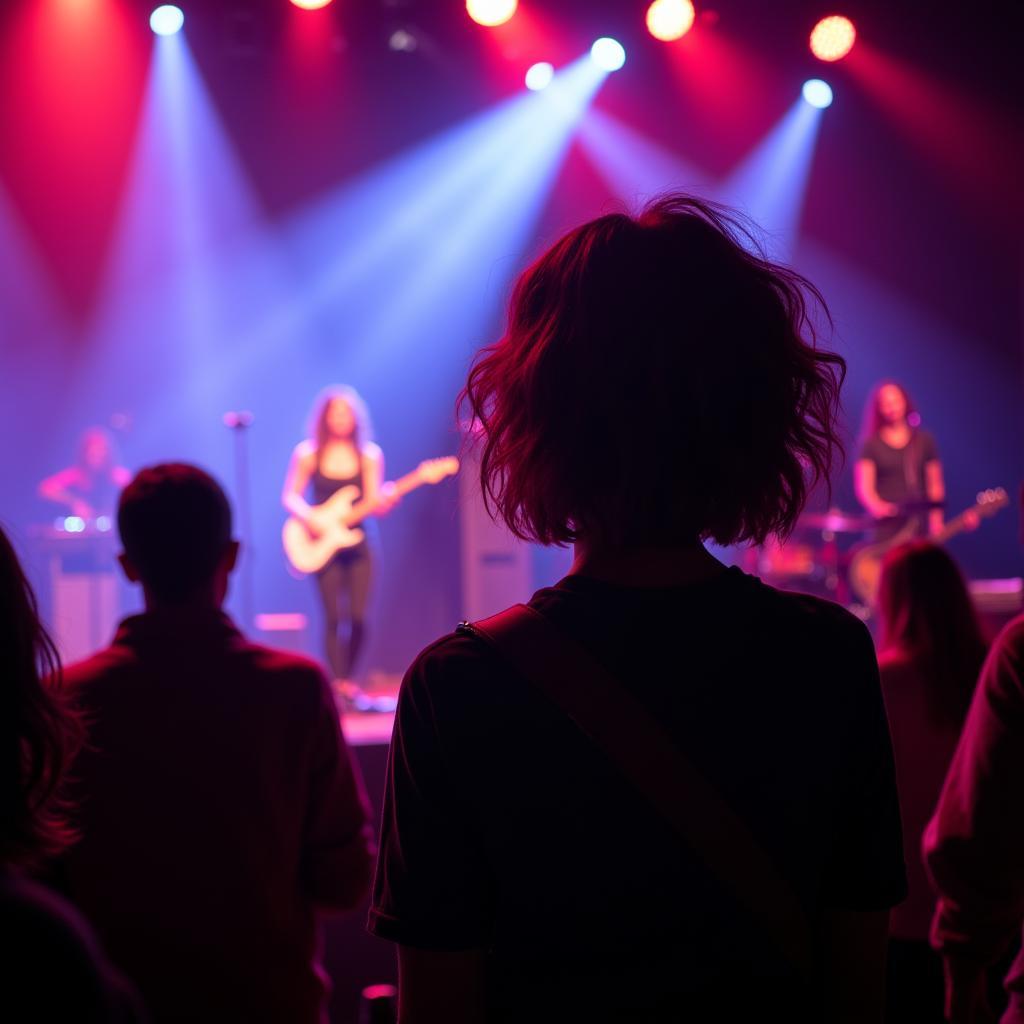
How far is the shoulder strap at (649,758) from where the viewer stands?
1015 millimetres

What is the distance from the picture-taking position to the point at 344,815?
83.7 inches

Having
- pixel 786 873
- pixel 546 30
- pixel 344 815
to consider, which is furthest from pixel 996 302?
pixel 786 873

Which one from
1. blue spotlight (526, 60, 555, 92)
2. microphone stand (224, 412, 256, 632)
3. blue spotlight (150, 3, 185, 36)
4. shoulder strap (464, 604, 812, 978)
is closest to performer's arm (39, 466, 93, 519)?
microphone stand (224, 412, 256, 632)

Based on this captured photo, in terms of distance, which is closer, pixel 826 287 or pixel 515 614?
pixel 515 614

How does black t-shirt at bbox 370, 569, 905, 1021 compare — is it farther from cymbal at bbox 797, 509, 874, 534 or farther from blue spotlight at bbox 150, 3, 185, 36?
blue spotlight at bbox 150, 3, 185, 36

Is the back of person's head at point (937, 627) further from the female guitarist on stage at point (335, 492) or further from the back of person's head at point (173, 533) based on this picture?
the female guitarist on stage at point (335, 492)

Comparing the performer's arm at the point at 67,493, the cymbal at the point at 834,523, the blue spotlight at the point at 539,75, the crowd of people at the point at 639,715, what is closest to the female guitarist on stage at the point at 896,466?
the cymbal at the point at 834,523

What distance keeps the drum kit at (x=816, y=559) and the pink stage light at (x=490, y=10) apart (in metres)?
3.99

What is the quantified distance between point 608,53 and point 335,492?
12.5 feet

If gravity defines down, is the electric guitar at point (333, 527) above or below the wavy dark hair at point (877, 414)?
below

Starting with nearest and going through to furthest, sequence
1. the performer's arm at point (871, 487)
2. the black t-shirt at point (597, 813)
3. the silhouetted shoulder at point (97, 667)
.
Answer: the black t-shirt at point (597, 813) → the silhouetted shoulder at point (97, 667) → the performer's arm at point (871, 487)

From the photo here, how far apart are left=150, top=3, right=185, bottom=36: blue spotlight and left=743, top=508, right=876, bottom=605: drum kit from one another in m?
5.38

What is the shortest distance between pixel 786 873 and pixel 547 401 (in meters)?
0.49

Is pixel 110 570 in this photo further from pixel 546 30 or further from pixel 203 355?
pixel 546 30
